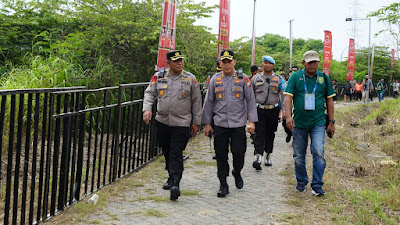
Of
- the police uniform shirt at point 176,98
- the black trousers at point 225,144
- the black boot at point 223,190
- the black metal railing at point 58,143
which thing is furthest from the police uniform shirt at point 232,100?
the black metal railing at point 58,143

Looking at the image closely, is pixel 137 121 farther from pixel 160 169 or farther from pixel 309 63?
pixel 309 63

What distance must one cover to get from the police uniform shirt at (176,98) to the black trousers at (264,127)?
211cm

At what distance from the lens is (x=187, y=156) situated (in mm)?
8820

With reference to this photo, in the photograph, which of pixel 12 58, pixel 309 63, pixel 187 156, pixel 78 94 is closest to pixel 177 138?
pixel 78 94

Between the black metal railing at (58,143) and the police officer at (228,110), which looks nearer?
the black metal railing at (58,143)

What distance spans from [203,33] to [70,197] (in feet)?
31.1

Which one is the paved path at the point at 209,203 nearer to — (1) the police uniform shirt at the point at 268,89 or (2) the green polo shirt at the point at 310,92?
(2) the green polo shirt at the point at 310,92

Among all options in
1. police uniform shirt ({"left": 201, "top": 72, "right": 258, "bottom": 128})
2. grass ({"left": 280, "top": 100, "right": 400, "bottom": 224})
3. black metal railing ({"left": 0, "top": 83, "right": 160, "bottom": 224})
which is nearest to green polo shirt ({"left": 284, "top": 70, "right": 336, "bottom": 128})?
police uniform shirt ({"left": 201, "top": 72, "right": 258, "bottom": 128})

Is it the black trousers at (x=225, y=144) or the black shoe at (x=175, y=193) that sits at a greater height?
the black trousers at (x=225, y=144)

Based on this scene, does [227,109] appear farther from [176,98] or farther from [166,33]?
[166,33]

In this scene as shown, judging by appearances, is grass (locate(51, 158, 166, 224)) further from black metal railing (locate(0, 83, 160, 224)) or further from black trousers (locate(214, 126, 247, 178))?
black trousers (locate(214, 126, 247, 178))

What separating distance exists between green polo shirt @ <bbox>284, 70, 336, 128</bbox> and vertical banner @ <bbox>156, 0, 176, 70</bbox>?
8.28ft

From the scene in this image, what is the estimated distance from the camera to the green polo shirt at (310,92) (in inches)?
240

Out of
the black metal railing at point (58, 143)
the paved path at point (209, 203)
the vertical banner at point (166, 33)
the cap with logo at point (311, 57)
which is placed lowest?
the paved path at point (209, 203)
